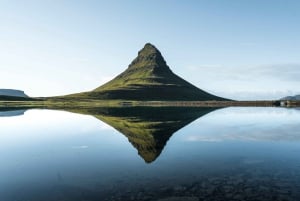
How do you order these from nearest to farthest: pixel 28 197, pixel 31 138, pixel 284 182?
pixel 28 197
pixel 284 182
pixel 31 138

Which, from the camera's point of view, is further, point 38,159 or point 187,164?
point 38,159

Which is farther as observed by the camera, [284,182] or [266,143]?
[266,143]

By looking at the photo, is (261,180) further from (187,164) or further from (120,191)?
(120,191)

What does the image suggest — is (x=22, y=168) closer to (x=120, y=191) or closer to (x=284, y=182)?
(x=120, y=191)

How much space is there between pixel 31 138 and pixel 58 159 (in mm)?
19646

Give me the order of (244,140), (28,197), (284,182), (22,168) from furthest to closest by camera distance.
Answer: (244,140)
(22,168)
(284,182)
(28,197)

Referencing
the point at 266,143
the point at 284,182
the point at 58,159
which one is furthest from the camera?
the point at 266,143

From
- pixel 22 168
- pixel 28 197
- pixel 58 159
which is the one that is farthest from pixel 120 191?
pixel 58 159

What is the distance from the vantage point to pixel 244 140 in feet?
152

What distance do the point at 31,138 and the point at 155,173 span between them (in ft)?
102

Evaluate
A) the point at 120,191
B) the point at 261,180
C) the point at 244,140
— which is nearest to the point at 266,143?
the point at 244,140

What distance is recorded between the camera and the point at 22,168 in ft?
95.8

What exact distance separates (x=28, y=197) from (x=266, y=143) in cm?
3214

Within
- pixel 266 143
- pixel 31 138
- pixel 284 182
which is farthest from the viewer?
pixel 31 138
